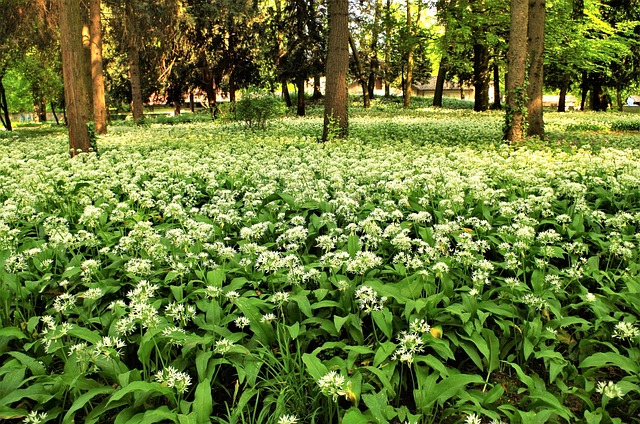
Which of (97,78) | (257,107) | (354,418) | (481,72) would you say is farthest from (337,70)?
(481,72)

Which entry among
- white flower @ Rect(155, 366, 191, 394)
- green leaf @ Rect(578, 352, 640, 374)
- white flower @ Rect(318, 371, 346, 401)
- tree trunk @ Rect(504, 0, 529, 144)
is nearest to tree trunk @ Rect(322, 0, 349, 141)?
tree trunk @ Rect(504, 0, 529, 144)

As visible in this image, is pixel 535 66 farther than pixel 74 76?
Yes

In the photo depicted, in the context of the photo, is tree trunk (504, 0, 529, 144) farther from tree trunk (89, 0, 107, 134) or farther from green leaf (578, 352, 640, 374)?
tree trunk (89, 0, 107, 134)

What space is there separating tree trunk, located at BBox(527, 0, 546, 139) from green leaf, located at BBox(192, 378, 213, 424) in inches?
461

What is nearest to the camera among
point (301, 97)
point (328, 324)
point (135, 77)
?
point (328, 324)

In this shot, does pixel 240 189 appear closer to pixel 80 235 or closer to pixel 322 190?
pixel 322 190

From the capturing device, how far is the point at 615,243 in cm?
374

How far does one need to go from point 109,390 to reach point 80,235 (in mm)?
2045

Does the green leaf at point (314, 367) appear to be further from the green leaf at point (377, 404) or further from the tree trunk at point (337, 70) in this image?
the tree trunk at point (337, 70)

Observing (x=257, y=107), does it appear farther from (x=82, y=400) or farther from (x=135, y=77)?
(x=82, y=400)

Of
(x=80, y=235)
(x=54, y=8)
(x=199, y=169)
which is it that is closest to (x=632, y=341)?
(x=80, y=235)

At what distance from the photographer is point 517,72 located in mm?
10891

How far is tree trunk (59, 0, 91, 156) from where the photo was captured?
9148 mm

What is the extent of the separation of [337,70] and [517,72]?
179 inches
